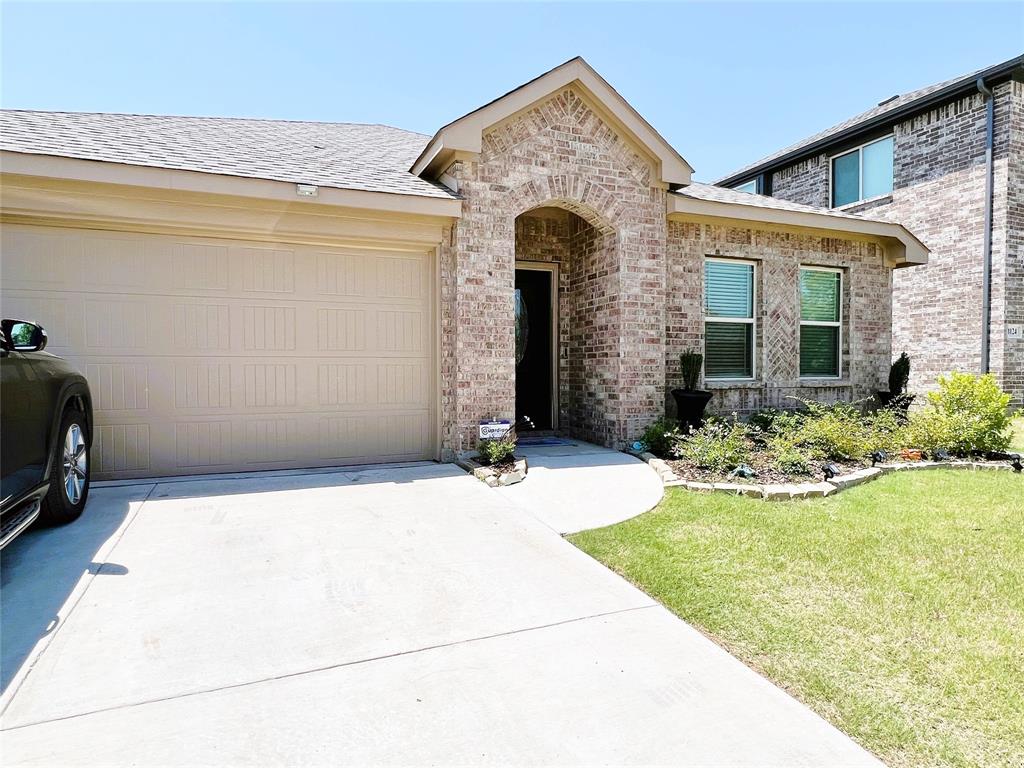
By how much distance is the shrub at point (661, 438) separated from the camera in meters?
6.99

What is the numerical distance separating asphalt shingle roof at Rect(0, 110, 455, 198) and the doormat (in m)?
3.61

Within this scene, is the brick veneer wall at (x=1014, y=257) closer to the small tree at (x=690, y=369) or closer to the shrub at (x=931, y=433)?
the shrub at (x=931, y=433)

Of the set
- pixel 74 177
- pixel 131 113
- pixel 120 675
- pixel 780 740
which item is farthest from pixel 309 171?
pixel 780 740

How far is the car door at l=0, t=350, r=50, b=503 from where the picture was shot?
3.26 m

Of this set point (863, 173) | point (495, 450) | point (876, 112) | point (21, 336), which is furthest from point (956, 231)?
point (21, 336)

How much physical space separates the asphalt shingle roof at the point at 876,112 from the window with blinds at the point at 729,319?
27.0 feet

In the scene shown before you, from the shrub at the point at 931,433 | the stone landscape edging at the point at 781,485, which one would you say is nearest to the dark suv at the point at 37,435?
the stone landscape edging at the point at 781,485

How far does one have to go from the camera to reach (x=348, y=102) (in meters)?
12.8

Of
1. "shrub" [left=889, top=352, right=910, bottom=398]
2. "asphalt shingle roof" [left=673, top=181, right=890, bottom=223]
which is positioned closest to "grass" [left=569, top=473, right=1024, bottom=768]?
"shrub" [left=889, top=352, right=910, bottom=398]

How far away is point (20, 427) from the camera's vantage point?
3475mm

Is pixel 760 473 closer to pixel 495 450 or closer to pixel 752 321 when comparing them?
pixel 495 450

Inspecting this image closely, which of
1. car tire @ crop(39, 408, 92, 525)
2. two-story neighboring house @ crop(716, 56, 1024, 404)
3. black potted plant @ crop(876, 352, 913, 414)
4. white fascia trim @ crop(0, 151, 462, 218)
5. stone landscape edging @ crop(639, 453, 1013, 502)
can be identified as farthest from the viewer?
two-story neighboring house @ crop(716, 56, 1024, 404)

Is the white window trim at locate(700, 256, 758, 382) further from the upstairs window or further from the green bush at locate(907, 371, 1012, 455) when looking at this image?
the upstairs window

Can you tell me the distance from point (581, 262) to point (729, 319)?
98.7 inches
